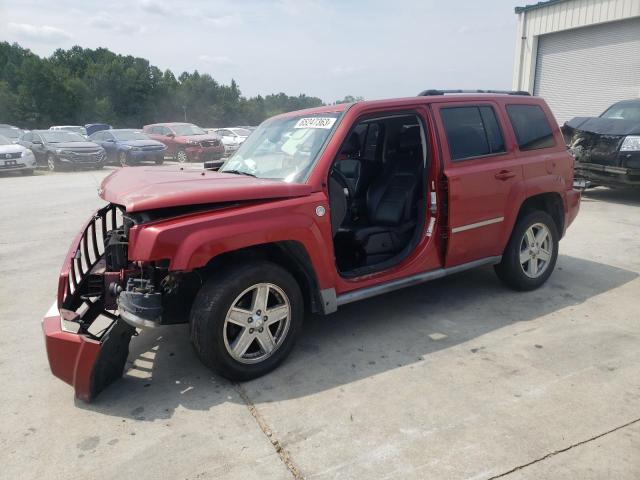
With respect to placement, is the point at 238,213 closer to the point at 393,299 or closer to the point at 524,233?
the point at 393,299

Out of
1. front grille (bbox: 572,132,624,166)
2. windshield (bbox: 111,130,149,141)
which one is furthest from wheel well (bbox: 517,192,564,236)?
windshield (bbox: 111,130,149,141)

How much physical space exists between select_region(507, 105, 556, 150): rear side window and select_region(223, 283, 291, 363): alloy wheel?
2.73m

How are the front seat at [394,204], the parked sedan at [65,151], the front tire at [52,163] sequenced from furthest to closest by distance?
the front tire at [52,163], the parked sedan at [65,151], the front seat at [394,204]

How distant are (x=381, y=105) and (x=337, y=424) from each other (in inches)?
92.8

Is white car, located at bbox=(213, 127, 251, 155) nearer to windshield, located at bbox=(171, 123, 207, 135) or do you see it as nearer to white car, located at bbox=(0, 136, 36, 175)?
windshield, located at bbox=(171, 123, 207, 135)

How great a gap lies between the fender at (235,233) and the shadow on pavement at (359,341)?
61cm

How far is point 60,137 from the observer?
63.1 feet

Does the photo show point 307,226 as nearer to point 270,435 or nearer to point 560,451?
point 270,435

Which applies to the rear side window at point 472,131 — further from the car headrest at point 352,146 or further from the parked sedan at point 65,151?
the parked sedan at point 65,151

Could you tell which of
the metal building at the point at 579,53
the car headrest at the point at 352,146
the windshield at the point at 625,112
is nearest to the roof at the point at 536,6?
the metal building at the point at 579,53

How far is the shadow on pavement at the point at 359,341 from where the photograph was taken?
313 centimetres

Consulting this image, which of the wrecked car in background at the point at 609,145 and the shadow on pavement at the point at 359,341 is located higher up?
the wrecked car in background at the point at 609,145

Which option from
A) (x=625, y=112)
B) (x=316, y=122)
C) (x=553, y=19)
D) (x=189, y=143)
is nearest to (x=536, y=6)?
(x=553, y=19)

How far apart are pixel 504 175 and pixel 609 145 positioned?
5956 millimetres
